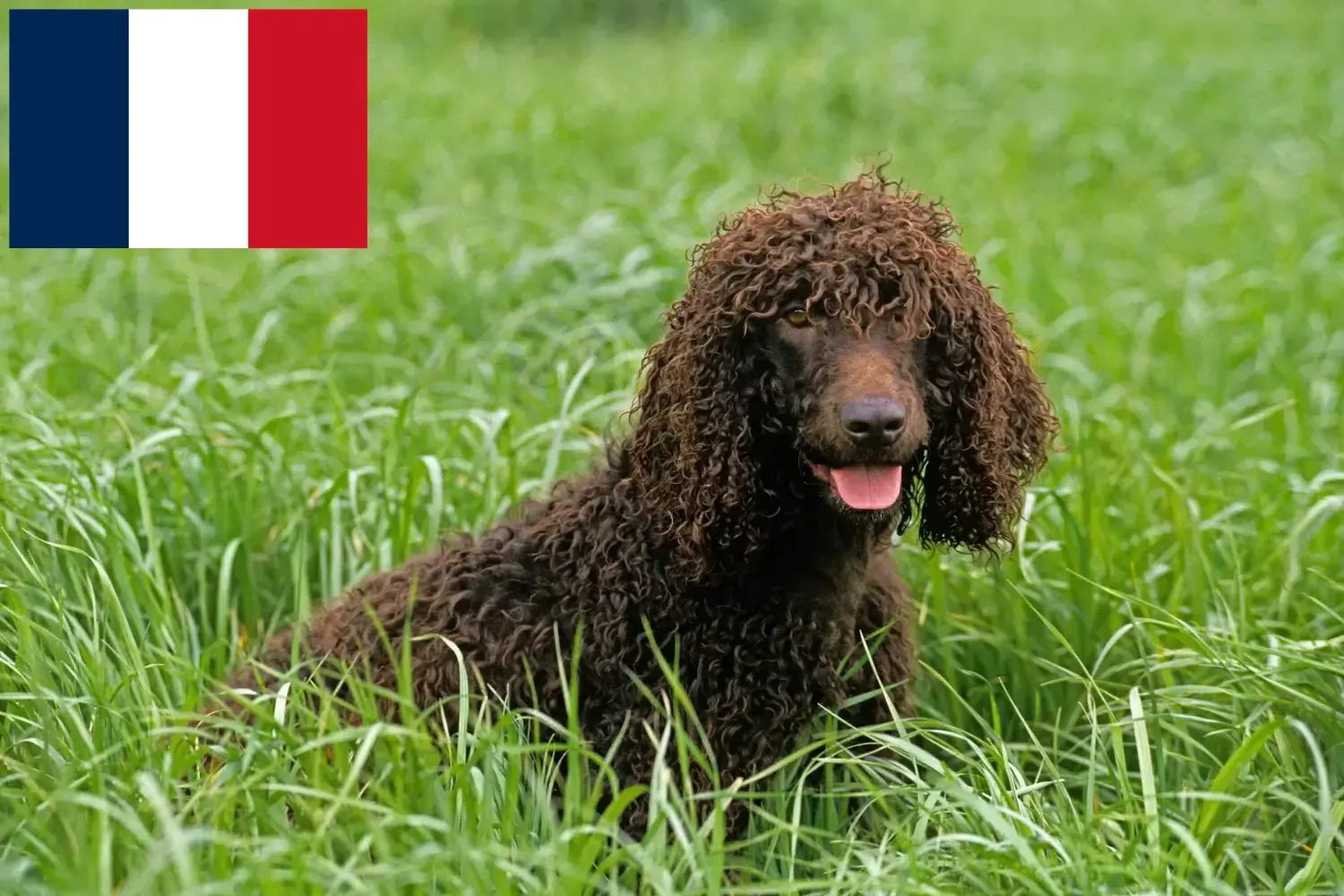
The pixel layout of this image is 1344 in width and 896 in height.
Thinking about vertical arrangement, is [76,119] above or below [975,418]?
above

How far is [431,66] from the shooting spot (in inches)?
424

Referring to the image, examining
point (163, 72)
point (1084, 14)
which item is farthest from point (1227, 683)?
point (1084, 14)

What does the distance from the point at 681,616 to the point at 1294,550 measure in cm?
161

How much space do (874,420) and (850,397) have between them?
0.20ft

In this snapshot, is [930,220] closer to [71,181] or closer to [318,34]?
[318,34]

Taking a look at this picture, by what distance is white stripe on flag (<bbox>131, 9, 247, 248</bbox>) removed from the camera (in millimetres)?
4801

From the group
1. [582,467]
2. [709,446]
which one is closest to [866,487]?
[709,446]

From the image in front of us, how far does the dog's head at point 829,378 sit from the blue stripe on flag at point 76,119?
3.10 meters

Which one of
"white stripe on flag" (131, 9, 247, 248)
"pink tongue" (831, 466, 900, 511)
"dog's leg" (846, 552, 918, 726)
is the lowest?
"dog's leg" (846, 552, 918, 726)

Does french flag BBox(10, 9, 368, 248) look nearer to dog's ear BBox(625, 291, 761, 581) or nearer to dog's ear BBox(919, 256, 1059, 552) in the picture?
dog's ear BBox(625, 291, 761, 581)

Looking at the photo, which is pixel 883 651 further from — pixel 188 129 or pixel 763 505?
pixel 188 129

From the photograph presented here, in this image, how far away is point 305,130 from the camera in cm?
517

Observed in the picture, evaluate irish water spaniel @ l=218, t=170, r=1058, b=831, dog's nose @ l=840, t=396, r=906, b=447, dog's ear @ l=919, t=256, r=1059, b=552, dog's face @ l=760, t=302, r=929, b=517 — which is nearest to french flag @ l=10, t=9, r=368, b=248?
irish water spaniel @ l=218, t=170, r=1058, b=831

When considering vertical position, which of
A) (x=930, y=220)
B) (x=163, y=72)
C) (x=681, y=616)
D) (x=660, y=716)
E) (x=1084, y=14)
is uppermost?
(x=1084, y=14)
